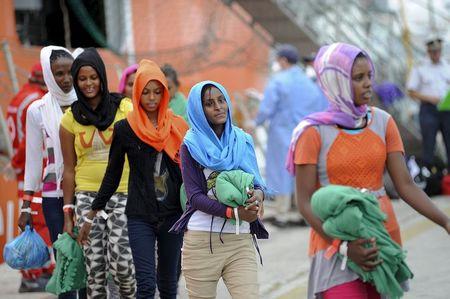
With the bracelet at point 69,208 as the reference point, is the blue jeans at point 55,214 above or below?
below

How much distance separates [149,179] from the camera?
5.71 meters

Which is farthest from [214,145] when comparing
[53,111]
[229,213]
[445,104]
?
[445,104]

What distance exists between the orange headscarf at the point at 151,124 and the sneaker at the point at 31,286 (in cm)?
253

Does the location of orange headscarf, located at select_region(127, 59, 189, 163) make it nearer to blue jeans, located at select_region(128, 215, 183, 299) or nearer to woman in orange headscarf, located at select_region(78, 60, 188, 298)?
woman in orange headscarf, located at select_region(78, 60, 188, 298)

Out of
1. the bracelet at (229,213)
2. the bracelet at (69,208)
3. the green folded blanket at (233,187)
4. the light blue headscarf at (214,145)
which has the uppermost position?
the light blue headscarf at (214,145)

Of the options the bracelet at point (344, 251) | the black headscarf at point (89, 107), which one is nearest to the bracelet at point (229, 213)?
the bracelet at point (344, 251)

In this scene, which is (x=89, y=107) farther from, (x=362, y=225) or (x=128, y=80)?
(x=362, y=225)

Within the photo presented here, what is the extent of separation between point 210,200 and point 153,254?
79 centimetres

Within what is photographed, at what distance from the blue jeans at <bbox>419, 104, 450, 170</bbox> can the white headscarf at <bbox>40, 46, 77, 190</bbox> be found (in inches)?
290

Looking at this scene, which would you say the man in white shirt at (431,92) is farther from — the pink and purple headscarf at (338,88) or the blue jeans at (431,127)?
the pink and purple headscarf at (338,88)

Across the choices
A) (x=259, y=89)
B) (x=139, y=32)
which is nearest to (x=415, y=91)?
(x=139, y=32)

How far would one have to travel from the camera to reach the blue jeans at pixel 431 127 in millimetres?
12922

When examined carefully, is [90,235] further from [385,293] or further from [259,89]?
[259,89]

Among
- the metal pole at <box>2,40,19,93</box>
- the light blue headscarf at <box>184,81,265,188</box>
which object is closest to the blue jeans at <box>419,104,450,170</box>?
the metal pole at <box>2,40,19,93</box>
